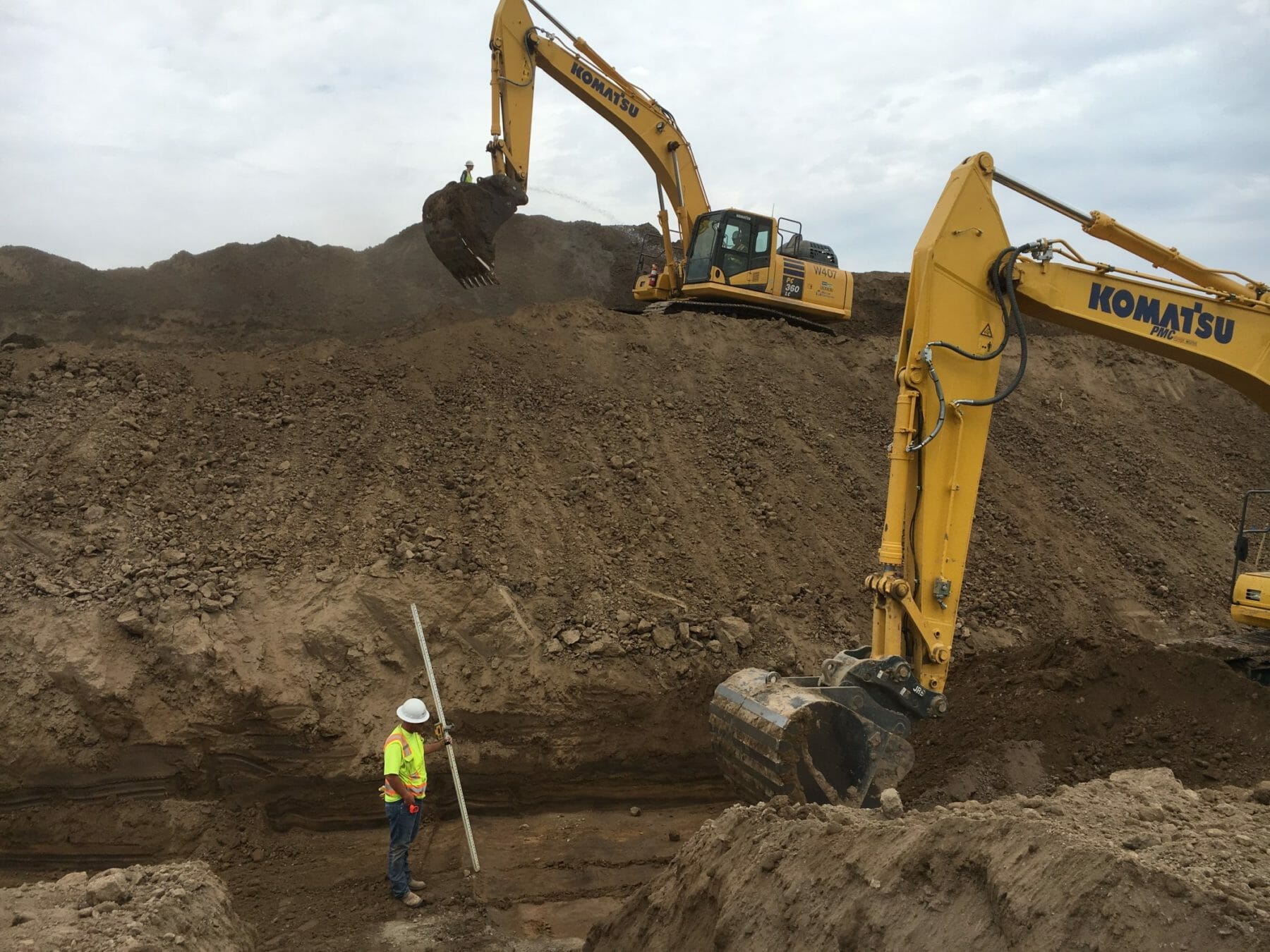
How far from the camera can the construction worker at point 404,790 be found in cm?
673

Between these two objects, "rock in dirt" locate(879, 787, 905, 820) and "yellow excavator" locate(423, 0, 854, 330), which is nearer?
"rock in dirt" locate(879, 787, 905, 820)

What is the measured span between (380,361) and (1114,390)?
11895 mm

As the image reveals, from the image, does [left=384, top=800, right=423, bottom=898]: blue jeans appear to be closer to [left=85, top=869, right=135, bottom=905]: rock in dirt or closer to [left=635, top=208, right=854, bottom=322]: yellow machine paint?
[left=85, top=869, right=135, bottom=905]: rock in dirt

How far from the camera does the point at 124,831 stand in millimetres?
7785

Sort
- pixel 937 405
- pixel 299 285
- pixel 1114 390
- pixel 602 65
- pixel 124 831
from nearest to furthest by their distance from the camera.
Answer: pixel 937 405 < pixel 124 831 < pixel 602 65 < pixel 1114 390 < pixel 299 285

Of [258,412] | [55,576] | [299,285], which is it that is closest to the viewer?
[55,576]

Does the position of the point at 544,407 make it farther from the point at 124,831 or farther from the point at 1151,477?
the point at 1151,477

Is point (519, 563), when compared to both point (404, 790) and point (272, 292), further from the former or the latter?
point (272, 292)

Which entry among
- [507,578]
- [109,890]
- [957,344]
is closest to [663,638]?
[507,578]

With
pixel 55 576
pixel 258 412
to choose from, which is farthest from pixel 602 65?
pixel 55 576

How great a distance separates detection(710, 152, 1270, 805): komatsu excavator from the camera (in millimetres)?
5348

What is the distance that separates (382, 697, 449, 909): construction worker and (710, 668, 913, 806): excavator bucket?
2333 mm

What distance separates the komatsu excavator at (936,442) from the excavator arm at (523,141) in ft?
22.6

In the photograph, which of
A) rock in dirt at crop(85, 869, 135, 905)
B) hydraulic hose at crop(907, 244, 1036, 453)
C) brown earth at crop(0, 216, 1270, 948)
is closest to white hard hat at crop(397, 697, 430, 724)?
brown earth at crop(0, 216, 1270, 948)
